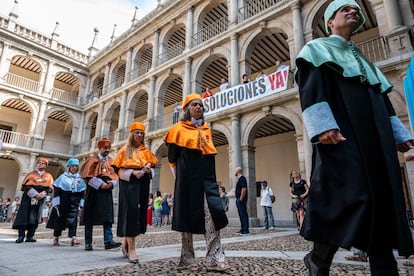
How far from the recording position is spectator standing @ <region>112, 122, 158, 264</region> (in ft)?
10.4

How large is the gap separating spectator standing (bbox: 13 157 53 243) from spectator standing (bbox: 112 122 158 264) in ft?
10.3

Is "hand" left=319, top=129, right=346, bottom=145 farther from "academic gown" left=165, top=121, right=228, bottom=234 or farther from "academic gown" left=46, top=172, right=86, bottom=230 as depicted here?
"academic gown" left=46, top=172, right=86, bottom=230

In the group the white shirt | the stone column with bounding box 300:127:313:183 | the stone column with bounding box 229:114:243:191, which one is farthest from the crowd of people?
the stone column with bounding box 229:114:243:191

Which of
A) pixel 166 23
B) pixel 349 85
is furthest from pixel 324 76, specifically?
pixel 166 23

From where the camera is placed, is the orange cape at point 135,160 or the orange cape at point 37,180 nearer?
the orange cape at point 135,160

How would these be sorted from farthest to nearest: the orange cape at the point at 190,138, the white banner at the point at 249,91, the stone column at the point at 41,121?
the stone column at the point at 41,121 < the white banner at the point at 249,91 < the orange cape at the point at 190,138

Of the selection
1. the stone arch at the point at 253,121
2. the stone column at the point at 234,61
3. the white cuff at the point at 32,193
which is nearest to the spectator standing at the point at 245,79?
the stone column at the point at 234,61

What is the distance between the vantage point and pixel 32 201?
5426 mm

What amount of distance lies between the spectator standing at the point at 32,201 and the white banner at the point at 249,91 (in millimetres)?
7258

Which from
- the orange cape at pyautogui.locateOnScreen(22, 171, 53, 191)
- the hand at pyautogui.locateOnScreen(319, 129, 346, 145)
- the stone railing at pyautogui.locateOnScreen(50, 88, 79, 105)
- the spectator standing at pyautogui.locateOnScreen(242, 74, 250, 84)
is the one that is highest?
the stone railing at pyautogui.locateOnScreen(50, 88, 79, 105)

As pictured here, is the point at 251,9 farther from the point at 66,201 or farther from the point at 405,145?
the point at 405,145

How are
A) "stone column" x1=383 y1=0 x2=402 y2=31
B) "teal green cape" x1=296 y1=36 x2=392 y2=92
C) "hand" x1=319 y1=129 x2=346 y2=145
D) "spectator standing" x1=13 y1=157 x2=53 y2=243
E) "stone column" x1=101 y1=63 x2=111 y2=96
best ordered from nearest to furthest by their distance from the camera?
1. "hand" x1=319 y1=129 x2=346 y2=145
2. "teal green cape" x1=296 y1=36 x2=392 y2=92
3. "spectator standing" x1=13 y1=157 x2=53 y2=243
4. "stone column" x1=383 y1=0 x2=402 y2=31
5. "stone column" x1=101 y1=63 x2=111 y2=96

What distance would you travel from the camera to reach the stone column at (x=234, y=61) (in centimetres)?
1208

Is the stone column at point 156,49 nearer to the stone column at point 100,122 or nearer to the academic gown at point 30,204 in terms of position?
the stone column at point 100,122
